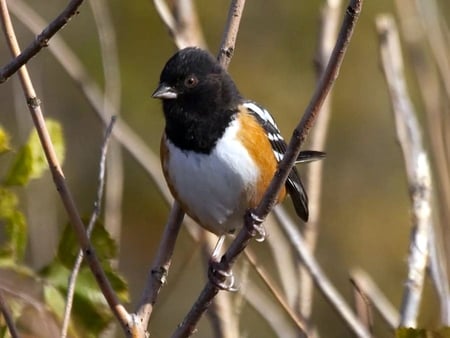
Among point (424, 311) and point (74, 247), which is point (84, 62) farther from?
point (74, 247)

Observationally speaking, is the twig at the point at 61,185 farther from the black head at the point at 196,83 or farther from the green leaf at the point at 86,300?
the black head at the point at 196,83

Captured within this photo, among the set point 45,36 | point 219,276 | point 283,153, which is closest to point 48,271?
point 219,276

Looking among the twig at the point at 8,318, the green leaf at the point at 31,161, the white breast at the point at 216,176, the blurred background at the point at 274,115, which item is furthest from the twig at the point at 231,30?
the blurred background at the point at 274,115

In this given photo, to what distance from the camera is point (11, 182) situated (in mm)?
2285

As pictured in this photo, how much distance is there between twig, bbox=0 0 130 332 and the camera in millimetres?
2000

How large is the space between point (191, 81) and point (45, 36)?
113 cm

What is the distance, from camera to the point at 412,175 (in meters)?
2.74

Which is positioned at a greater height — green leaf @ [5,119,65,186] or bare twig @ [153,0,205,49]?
bare twig @ [153,0,205,49]

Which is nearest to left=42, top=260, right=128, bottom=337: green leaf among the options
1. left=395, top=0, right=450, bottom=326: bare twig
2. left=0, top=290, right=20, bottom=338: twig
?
left=0, top=290, right=20, bottom=338: twig

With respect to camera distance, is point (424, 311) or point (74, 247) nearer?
point (74, 247)

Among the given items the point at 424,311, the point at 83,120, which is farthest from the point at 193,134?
the point at 83,120

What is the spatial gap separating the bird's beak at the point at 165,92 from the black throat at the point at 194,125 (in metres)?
0.04

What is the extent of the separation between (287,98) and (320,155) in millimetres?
5270

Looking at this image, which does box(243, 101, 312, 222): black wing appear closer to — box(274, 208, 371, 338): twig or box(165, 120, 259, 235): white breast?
box(165, 120, 259, 235): white breast
